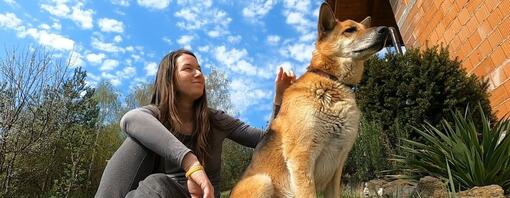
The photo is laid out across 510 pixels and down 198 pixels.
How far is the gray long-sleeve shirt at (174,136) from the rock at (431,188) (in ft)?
5.26

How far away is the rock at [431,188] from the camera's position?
376cm

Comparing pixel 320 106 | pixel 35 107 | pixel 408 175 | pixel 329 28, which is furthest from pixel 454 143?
pixel 35 107

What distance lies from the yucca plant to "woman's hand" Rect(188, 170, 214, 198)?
2.75 meters

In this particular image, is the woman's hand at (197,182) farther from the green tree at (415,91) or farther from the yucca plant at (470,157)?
the green tree at (415,91)

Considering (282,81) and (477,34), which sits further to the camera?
(477,34)

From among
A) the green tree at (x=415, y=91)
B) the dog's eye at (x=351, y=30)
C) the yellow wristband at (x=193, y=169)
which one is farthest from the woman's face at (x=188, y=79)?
the green tree at (x=415, y=91)

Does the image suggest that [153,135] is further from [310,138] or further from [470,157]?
[470,157]

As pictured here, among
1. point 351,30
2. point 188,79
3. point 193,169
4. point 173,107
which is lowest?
point 193,169

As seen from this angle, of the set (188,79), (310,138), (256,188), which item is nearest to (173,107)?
(188,79)

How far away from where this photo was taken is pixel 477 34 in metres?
6.24

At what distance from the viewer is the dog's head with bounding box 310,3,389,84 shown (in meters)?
3.07

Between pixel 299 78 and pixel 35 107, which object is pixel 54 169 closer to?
pixel 35 107

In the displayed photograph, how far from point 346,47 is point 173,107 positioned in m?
1.31

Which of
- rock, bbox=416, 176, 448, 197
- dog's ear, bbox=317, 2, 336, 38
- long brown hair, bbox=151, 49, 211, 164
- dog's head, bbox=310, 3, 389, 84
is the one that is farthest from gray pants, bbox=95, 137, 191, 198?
rock, bbox=416, 176, 448, 197
